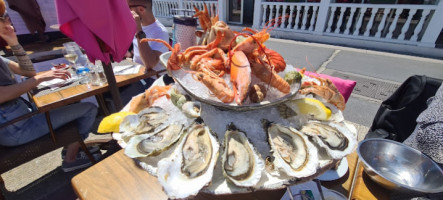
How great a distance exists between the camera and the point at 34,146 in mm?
1887

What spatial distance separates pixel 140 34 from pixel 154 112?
4.78 feet

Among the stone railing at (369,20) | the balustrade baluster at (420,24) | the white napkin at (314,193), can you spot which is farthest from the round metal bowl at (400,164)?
the balustrade baluster at (420,24)

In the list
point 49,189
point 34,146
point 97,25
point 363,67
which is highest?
point 97,25

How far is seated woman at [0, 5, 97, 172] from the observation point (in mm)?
1803

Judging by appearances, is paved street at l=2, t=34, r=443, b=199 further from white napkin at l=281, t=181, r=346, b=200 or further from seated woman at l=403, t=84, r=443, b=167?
white napkin at l=281, t=181, r=346, b=200

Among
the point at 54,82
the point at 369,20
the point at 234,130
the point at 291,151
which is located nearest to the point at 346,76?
the point at 369,20

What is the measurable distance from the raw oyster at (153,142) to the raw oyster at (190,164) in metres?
0.07

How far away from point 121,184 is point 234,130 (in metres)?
0.83

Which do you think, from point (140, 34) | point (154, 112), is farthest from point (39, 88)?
point (154, 112)

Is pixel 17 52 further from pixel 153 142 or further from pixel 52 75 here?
pixel 153 142

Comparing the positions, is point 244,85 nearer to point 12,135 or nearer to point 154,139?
point 154,139

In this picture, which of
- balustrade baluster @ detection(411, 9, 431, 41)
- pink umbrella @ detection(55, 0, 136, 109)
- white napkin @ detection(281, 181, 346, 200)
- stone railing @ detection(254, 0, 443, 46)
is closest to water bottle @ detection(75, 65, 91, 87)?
pink umbrella @ detection(55, 0, 136, 109)

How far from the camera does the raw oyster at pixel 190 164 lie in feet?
2.51

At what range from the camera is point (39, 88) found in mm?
2197
